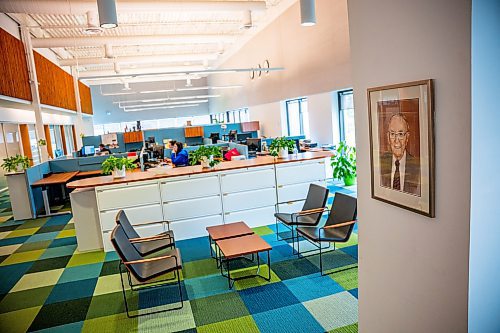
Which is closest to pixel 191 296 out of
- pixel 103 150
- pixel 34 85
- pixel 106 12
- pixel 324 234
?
pixel 324 234

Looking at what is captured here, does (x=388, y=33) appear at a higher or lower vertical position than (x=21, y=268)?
higher

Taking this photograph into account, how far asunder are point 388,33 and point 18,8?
8188 mm

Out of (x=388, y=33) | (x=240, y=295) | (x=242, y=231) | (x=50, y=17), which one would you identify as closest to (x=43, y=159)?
(x=50, y=17)

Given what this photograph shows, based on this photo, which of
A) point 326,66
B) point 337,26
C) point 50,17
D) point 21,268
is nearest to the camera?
point 21,268

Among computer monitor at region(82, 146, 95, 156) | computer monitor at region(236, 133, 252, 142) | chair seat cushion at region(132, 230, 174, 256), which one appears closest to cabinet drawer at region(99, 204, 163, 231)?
chair seat cushion at region(132, 230, 174, 256)

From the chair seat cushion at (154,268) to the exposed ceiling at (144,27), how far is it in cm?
520

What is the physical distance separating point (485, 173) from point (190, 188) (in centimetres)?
478

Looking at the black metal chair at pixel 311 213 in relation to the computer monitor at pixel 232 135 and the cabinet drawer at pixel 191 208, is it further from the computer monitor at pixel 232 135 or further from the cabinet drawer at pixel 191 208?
the computer monitor at pixel 232 135

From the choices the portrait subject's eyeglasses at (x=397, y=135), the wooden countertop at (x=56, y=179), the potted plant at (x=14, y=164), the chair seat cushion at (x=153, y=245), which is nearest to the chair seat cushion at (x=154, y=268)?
the chair seat cushion at (x=153, y=245)

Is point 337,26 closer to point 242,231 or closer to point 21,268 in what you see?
point 242,231

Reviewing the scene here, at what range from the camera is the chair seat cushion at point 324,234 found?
426 centimetres

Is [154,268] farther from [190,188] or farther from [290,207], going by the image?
[290,207]

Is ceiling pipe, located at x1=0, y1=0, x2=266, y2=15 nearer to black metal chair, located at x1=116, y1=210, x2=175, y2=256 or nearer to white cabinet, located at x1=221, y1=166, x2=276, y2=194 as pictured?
white cabinet, located at x1=221, y1=166, x2=276, y2=194

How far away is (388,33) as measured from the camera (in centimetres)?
199
